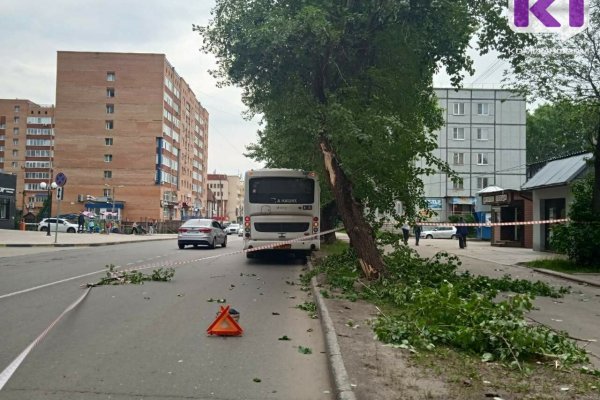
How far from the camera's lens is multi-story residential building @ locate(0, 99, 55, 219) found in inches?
4387

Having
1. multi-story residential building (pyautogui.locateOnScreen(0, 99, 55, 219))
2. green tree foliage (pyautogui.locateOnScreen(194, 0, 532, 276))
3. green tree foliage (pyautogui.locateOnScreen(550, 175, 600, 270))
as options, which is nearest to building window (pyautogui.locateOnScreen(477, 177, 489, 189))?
green tree foliage (pyautogui.locateOnScreen(550, 175, 600, 270))

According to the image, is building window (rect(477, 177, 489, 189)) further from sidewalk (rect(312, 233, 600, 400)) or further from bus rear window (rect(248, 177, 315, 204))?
sidewalk (rect(312, 233, 600, 400))

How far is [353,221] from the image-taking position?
40.6 feet

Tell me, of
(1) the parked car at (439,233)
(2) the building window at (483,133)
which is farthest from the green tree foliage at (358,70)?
(2) the building window at (483,133)

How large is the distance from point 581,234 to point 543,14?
8002 mm

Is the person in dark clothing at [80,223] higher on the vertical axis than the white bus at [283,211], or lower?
lower

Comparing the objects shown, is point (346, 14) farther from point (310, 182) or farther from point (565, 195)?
point (565, 195)

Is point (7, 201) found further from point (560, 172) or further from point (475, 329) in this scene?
point (475, 329)

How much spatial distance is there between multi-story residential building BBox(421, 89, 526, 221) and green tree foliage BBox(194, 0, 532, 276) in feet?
146

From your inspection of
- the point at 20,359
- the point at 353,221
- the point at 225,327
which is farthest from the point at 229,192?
the point at 20,359

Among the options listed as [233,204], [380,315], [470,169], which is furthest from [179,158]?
[380,315]

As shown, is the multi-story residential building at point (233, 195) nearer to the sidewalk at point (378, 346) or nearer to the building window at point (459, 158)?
the building window at point (459, 158)

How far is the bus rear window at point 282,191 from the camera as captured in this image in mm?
17734

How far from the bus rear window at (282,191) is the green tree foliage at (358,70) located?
2.31m
